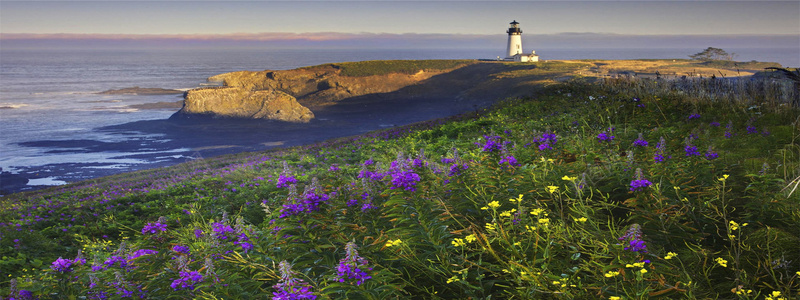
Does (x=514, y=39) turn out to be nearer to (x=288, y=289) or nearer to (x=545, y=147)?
(x=545, y=147)

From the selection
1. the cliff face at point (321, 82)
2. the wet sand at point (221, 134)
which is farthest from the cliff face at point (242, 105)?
the cliff face at point (321, 82)

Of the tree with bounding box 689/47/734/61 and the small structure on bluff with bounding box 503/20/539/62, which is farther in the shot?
the small structure on bluff with bounding box 503/20/539/62

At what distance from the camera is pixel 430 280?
327 centimetres

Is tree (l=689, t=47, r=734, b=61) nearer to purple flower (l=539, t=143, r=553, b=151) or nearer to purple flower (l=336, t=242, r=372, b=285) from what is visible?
purple flower (l=539, t=143, r=553, b=151)

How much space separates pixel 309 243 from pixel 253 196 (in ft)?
19.9

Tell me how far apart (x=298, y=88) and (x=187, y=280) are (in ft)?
213

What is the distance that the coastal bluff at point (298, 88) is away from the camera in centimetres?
5331

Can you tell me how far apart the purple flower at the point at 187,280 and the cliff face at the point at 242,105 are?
5012cm

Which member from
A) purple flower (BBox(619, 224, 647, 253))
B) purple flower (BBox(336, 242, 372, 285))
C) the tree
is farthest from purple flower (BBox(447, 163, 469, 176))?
the tree

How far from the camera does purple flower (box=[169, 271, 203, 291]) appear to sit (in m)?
2.81

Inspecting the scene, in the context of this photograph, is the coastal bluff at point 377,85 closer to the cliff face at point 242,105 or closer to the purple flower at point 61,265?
the cliff face at point 242,105

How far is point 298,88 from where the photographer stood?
65.6 metres

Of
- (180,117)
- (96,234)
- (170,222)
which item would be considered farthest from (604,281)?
(180,117)

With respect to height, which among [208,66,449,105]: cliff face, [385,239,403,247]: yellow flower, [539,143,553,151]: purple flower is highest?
[208,66,449,105]: cliff face
